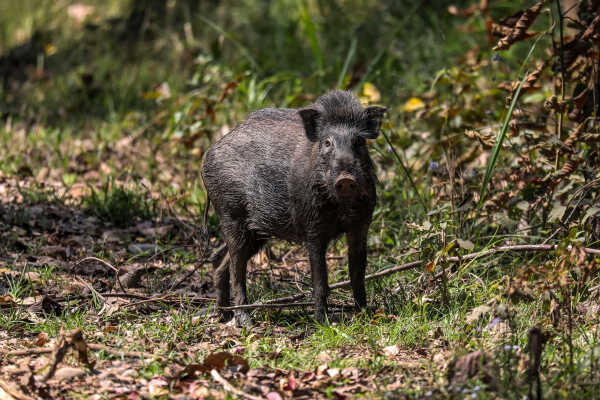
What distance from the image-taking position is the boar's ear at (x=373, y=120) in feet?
12.3

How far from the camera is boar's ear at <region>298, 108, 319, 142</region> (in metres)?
3.74

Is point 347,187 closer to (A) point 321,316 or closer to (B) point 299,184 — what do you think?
(B) point 299,184

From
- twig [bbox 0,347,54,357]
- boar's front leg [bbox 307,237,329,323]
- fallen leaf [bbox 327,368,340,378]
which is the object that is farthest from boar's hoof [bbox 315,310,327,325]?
twig [bbox 0,347,54,357]

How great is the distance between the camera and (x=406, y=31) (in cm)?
875

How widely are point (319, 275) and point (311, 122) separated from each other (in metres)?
0.81

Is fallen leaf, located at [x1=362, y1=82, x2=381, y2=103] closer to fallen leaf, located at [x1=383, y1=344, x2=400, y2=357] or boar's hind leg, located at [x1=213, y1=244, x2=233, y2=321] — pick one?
boar's hind leg, located at [x1=213, y1=244, x2=233, y2=321]

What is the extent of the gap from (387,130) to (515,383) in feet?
10.1

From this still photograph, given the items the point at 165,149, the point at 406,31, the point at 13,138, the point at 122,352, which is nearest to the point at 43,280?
the point at 122,352

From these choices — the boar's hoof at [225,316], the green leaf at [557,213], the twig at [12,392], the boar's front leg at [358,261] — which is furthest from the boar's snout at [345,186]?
the twig at [12,392]

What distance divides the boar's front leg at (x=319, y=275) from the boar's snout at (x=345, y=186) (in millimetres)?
376

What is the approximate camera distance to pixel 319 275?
12.7ft

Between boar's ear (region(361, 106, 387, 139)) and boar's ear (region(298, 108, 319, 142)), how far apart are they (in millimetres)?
253

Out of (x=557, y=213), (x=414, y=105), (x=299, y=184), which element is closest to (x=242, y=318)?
(x=299, y=184)

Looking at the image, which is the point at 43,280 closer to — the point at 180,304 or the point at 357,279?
the point at 180,304
